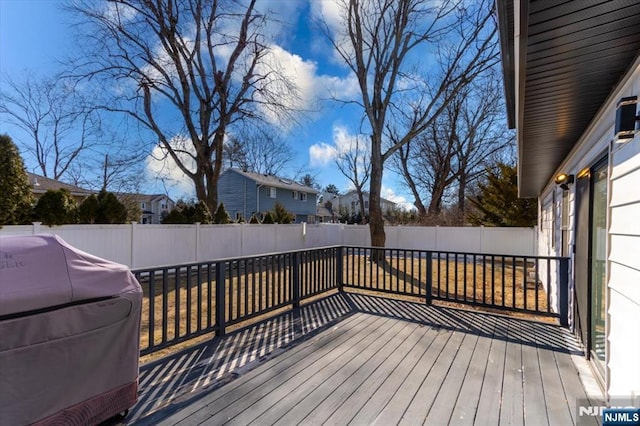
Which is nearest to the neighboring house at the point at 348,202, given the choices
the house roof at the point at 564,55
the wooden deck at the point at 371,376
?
the wooden deck at the point at 371,376

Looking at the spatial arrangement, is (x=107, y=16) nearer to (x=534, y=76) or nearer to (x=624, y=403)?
(x=534, y=76)

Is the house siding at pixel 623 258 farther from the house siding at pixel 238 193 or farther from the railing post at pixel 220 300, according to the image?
the house siding at pixel 238 193

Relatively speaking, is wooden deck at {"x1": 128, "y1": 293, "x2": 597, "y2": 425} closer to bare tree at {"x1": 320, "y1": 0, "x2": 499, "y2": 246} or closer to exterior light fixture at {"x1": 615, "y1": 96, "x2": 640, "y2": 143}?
exterior light fixture at {"x1": 615, "y1": 96, "x2": 640, "y2": 143}

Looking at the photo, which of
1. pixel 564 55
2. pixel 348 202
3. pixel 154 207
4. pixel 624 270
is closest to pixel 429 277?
pixel 624 270

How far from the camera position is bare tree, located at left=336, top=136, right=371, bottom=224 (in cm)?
2131

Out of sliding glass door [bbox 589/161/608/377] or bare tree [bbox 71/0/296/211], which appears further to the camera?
Result: bare tree [bbox 71/0/296/211]

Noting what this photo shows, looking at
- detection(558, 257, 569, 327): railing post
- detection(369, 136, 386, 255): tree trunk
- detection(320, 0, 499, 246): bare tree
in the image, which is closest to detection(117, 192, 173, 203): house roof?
detection(320, 0, 499, 246): bare tree

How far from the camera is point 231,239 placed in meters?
10.5

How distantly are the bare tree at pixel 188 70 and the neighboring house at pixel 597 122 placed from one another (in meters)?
10.9

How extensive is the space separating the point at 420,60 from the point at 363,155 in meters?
10.1

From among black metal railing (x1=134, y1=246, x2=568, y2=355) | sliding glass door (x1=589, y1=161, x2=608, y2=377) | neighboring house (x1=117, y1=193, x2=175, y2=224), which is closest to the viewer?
sliding glass door (x1=589, y1=161, x2=608, y2=377)

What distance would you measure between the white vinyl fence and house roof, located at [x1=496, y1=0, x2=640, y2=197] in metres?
8.30

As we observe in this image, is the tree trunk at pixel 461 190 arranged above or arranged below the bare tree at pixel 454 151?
below

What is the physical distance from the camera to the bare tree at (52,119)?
11203 mm
